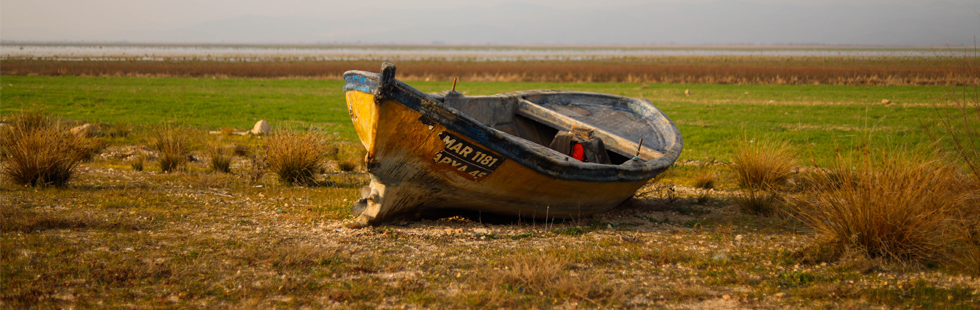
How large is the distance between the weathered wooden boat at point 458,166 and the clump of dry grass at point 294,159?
246cm

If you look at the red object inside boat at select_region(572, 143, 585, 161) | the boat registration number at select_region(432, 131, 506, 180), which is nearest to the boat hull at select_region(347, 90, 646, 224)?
the boat registration number at select_region(432, 131, 506, 180)

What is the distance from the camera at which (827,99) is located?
23.2m

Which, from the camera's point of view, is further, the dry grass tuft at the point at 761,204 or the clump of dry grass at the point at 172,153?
the clump of dry grass at the point at 172,153

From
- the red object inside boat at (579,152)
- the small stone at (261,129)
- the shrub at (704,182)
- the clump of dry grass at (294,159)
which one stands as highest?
the red object inside boat at (579,152)

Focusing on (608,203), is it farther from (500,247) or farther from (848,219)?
(848,219)

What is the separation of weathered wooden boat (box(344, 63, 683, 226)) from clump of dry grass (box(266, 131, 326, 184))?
2462 mm

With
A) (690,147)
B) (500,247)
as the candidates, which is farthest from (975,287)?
(690,147)

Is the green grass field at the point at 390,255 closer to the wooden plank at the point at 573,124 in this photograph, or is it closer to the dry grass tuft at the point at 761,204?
the dry grass tuft at the point at 761,204

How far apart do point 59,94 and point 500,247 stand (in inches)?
908

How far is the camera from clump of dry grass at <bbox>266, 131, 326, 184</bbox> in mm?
8438

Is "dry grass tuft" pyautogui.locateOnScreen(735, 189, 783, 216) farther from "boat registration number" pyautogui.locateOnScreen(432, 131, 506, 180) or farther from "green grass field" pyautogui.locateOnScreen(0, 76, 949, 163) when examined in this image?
"boat registration number" pyautogui.locateOnScreen(432, 131, 506, 180)

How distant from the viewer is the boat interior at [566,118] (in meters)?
7.71

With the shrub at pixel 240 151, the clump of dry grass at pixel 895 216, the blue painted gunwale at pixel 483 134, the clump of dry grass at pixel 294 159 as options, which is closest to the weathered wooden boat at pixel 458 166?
the blue painted gunwale at pixel 483 134

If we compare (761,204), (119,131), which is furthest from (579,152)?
(119,131)
